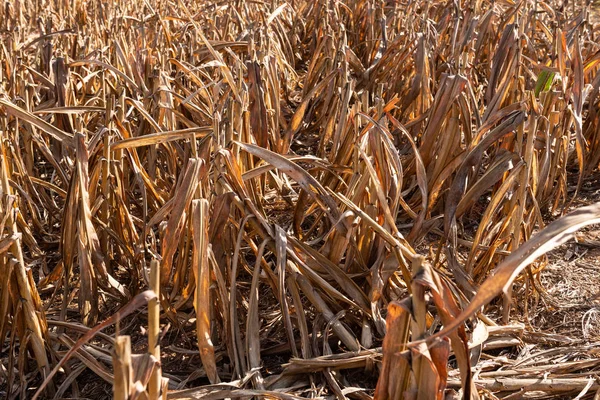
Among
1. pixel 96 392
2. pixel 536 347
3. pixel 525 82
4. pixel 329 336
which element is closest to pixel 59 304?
pixel 96 392

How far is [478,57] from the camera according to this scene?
237 centimetres

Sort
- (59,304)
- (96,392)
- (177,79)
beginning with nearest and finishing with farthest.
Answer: (96,392)
(59,304)
(177,79)

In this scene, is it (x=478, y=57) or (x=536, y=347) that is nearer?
(x=536, y=347)

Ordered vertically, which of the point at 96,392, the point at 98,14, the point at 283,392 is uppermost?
the point at 98,14

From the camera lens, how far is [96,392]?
51.4 inches

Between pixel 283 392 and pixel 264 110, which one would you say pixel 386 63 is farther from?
pixel 283 392

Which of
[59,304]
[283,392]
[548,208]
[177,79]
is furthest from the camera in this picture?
[177,79]

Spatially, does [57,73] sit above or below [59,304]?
above

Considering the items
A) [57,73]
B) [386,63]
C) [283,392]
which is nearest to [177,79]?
[57,73]

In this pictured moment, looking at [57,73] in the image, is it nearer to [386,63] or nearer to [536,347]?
[386,63]

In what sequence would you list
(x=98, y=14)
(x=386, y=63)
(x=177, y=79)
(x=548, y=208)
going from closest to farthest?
(x=548, y=208)
(x=177, y=79)
(x=386, y=63)
(x=98, y=14)

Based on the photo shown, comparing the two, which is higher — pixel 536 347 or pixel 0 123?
pixel 0 123

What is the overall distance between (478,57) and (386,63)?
315 millimetres

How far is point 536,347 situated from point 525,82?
0.92m
